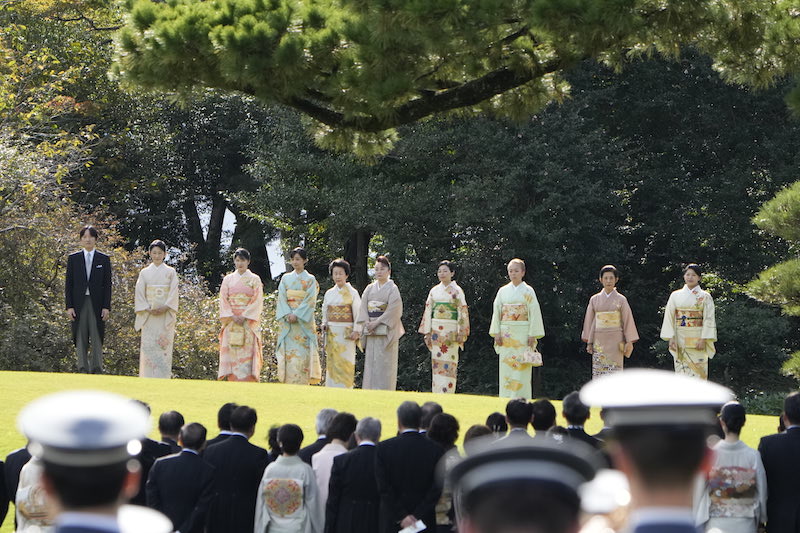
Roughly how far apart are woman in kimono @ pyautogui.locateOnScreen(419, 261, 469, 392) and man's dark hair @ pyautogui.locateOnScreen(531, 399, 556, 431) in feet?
21.3

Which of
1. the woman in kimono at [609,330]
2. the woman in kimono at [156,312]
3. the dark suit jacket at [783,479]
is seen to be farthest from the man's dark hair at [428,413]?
the woman in kimono at [156,312]

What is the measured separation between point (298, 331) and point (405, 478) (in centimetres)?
776

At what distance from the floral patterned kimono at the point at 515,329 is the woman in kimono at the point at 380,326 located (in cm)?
116

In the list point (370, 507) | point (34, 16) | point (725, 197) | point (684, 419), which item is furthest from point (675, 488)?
point (34, 16)

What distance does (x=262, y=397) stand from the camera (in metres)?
10.0

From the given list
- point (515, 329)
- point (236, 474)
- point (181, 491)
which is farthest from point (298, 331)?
point (181, 491)

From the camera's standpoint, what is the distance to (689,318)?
12531mm

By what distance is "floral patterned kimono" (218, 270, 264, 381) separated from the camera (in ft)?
42.7

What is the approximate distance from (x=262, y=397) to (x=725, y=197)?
44.0 feet

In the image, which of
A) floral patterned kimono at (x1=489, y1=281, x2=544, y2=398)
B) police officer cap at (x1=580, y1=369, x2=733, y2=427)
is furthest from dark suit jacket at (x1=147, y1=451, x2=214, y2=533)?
floral patterned kimono at (x1=489, y1=281, x2=544, y2=398)

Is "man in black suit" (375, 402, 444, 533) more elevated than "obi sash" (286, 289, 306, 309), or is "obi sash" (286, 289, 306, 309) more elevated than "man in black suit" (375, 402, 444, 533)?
"obi sash" (286, 289, 306, 309)

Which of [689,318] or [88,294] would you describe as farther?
[88,294]

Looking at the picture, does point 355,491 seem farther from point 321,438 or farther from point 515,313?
point 515,313

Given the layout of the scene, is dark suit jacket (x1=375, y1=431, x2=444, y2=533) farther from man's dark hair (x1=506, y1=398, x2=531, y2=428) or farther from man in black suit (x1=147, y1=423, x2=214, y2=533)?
man in black suit (x1=147, y1=423, x2=214, y2=533)
